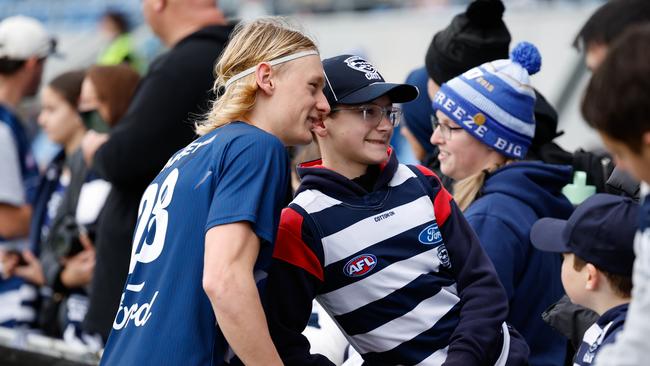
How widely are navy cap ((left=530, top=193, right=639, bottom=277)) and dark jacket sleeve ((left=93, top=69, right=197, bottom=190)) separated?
80.3 inches

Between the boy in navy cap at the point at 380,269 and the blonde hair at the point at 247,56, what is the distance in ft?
0.77

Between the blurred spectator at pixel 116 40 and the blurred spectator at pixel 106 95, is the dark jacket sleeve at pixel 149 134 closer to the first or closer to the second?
the blurred spectator at pixel 106 95

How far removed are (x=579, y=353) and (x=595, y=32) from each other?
58.6 inches

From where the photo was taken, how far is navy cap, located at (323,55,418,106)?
10.1 feet

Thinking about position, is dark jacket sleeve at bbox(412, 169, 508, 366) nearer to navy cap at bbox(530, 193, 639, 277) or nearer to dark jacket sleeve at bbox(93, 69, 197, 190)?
navy cap at bbox(530, 193, 639, 277)

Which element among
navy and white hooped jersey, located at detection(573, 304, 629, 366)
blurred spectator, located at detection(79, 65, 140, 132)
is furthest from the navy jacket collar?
blurred spectator, located at detection(79, 65, 140, 132)

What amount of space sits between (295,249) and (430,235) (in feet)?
1.31

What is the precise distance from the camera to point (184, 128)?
15.0 ft

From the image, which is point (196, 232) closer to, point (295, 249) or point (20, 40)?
point (295, 249)

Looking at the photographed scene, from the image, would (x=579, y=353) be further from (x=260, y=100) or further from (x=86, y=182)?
(x=86, y=182)

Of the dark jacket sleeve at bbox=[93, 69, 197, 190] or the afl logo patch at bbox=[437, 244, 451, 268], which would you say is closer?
the afl logo patch at bbox=[437, 244, 451, 268]

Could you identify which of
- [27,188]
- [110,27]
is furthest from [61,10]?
[27,188]

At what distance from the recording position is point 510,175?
374 centimetres

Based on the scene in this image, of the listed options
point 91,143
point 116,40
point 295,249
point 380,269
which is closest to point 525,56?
point 380,269
